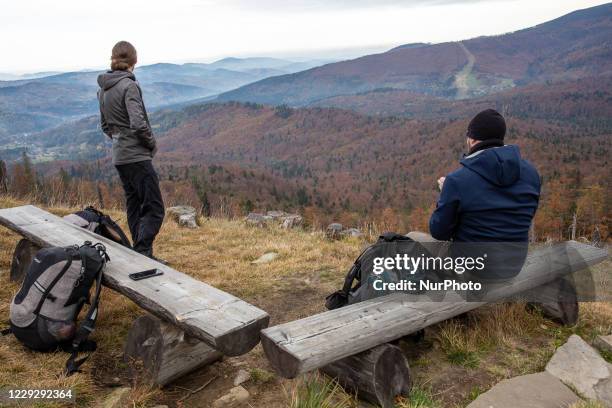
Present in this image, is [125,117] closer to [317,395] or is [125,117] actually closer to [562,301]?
[317,395]

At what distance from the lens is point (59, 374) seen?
3.05 m

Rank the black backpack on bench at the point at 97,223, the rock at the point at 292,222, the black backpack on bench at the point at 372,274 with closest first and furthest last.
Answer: the black backpack on bench at the point at 372,274, the black backpack on bench at the point at 97,223, the rock at the point at 292,222

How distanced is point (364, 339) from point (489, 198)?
1337mm

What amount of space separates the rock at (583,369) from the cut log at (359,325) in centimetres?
55

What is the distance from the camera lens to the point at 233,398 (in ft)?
9.71

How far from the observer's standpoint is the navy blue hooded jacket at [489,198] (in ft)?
9.90

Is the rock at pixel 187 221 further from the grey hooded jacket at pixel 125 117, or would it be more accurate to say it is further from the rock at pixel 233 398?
the rock at pixel 233 398

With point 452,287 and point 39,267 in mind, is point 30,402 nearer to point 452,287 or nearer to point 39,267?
point 39,267

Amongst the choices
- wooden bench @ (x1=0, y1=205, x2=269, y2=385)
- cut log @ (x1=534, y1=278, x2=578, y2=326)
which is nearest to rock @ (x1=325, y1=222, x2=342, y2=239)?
cut log @ (x1=534, y1=278, x2=578, y2=326)

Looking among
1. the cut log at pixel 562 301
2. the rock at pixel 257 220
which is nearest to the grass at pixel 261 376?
Result: the cut log at pixel 562 301

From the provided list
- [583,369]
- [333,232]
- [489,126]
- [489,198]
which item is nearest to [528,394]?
[583,369]

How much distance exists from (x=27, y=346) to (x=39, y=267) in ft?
2.07

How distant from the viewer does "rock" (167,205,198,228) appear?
8.22 meters

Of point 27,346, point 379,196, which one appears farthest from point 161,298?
point 379,196
